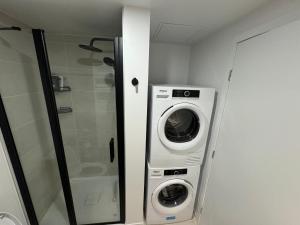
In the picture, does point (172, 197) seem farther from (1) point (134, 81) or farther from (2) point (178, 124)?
(1) point (134, 81)

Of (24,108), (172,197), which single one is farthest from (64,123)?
(172,197)

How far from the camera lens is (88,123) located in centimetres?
209

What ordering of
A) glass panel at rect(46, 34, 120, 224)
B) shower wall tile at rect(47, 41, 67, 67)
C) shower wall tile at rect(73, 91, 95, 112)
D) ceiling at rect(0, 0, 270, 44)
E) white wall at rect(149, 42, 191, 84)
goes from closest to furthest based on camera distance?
ceiling at rect(0, 0, 270, 44) → shower wall tile at rect(47, 41, 67, 67) → glass panel at rect(46, 34, 120, 224) → shower wall tile at rect(73, 91, 95, 112) → white wall at rect(149, 42, 191, 84)

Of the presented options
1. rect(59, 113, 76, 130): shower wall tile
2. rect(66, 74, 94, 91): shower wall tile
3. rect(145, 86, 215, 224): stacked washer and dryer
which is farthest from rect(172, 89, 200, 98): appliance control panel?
rect(59, 113, 76, 130): shower wall tile

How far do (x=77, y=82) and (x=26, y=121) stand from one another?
0.72 metres

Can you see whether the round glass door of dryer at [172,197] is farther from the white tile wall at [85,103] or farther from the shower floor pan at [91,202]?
the white tile wall at [85,103]

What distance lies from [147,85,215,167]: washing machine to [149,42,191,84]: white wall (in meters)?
0.87

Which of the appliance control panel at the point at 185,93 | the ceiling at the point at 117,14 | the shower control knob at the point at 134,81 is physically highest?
the ceiling at the point at 117,14

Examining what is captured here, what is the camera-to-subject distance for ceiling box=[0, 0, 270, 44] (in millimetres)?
1053

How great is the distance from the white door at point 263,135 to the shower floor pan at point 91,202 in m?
1.31

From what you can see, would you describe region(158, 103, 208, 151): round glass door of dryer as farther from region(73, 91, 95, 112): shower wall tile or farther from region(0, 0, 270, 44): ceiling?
region(73, 91, 95, 112): shower wall tile

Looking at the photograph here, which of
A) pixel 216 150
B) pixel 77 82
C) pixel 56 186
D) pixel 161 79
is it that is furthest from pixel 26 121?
pixel 216 150

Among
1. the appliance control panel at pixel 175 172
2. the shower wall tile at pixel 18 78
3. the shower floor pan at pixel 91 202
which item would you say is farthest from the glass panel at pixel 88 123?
the appliance control panel at pixel 175 172

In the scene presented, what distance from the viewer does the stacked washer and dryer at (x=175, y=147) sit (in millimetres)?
1359
